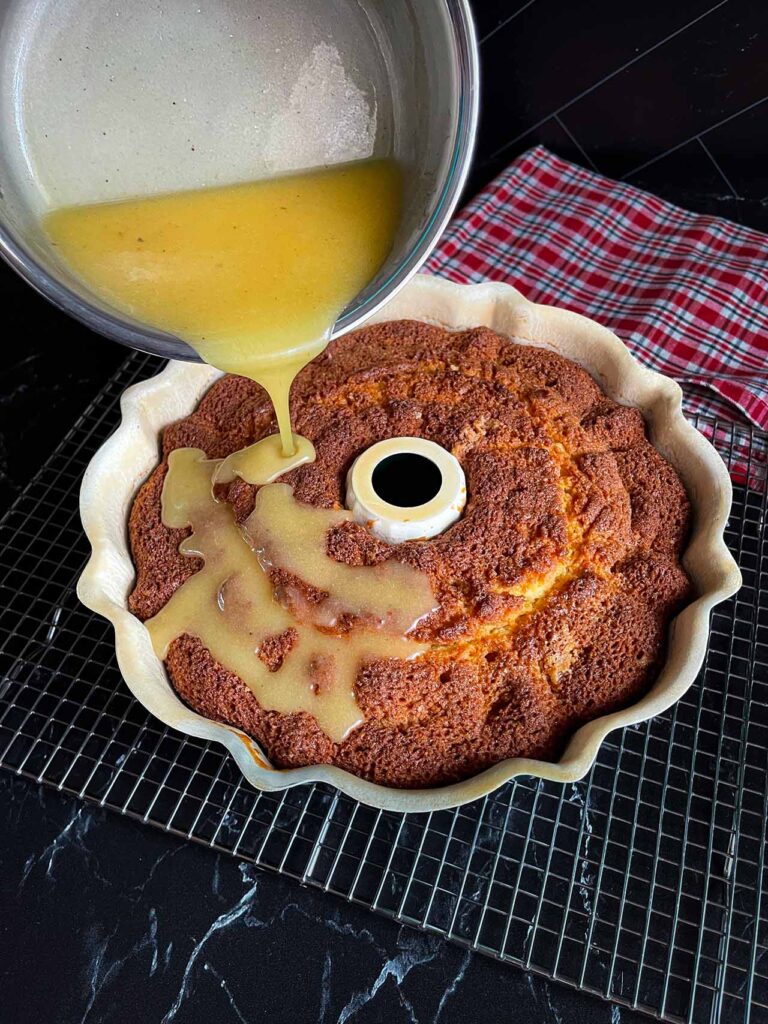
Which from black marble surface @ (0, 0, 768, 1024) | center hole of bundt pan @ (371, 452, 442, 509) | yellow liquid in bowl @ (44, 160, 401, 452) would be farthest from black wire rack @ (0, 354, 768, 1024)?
yellow liquid in bowl @ (44, 160, 401, 452)

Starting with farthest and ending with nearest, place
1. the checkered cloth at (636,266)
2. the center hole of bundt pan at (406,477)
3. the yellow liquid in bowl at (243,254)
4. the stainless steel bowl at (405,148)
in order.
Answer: the checkered cloth at (636,266)
the center hole of bundt pan at (406,477)
the yellow liquid in bowl at (243,254)
the stainless steel bowl at (405,148)

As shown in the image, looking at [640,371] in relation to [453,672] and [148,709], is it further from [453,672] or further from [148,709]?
[148,709]

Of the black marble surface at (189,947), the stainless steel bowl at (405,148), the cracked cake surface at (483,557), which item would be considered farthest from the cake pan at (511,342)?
the stainless steel bowl at (405,148)

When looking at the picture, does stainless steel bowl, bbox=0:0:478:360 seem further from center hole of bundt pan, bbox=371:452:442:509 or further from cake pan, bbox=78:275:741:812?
cake pan, bbox=78:275:741:812

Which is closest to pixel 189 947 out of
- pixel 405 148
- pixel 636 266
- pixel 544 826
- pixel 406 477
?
pixel 544 826

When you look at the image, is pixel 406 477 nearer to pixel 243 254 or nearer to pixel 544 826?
pixel 243 254

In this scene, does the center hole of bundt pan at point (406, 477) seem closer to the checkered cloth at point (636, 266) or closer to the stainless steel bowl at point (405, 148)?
the stainless steel bowl at point (405, 148)
